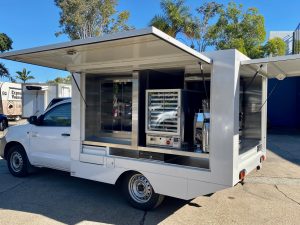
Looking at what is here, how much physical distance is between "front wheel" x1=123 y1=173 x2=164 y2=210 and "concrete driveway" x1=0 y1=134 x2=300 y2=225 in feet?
0.39

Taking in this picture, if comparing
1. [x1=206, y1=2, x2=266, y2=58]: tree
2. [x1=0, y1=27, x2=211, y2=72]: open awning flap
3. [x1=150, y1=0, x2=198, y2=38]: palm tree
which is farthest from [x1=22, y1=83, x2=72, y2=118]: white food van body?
[x1=0, y1=27, x2=211, y2=72]: open awning flap

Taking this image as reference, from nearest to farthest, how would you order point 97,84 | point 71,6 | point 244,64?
point 244,64, point 97,84, point 71,6

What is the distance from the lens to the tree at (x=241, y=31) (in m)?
16.1

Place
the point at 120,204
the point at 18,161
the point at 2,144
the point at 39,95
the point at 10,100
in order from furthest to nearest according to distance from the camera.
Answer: the point at 10,100 < the point at 39,95 < the point at 2,144 < the point at 18,161 < the point at 120,204

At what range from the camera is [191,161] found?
13.9 feet

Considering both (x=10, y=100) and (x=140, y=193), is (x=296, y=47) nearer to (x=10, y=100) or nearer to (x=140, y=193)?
(x=140, y=193)

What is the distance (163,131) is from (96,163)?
125cm

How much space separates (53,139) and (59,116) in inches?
19.6

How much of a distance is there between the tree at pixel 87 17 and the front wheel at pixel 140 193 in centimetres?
1789

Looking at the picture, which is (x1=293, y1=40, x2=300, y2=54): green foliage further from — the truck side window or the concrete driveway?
the truck side window

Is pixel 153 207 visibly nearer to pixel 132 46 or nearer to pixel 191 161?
pixel 191 161

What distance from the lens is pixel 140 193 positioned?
4457mm

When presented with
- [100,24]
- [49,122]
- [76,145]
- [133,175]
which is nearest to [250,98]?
[133,175]

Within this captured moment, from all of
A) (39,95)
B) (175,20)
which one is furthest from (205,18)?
(39,95)
